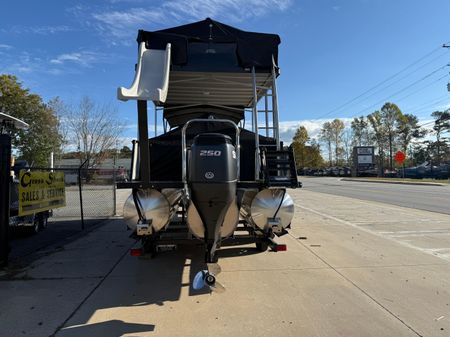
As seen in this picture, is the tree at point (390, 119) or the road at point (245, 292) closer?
the road at point (245, 292)

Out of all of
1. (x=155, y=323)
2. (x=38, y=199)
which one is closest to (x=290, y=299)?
(x=155, y=323)

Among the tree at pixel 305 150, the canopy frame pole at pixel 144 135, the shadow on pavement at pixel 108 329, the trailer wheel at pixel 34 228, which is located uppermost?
the tree at pixel 305 150

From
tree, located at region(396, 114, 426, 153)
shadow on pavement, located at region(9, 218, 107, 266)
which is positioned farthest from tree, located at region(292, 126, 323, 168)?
shadow on pavement, located at region(9, 218, 107, 266)

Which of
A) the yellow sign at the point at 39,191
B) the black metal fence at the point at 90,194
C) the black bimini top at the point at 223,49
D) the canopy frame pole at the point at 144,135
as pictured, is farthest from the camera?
the black metal fence at the point at 90,194

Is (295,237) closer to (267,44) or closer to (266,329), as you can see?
(267,44)

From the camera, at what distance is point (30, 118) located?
41.8 meters

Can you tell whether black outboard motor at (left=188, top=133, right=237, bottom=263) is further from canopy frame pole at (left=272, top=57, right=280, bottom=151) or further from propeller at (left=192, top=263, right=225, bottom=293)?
canopy frame pole at (left=272, top=57, right=280, bottom=151)

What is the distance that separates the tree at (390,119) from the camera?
73.2 meters

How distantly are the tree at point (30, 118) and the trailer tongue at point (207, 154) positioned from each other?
1532 inches

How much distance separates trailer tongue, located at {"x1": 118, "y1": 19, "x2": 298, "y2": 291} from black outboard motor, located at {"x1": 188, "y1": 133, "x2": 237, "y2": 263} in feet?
0.04

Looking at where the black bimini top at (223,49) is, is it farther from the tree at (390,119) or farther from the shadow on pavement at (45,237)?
the tree at (390,119)

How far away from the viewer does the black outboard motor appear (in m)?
4.32

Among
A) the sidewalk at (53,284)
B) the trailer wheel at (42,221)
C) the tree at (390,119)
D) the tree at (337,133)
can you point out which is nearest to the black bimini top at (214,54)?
the sidewalk at (53,284)

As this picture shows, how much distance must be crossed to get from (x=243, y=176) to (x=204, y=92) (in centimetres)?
207
